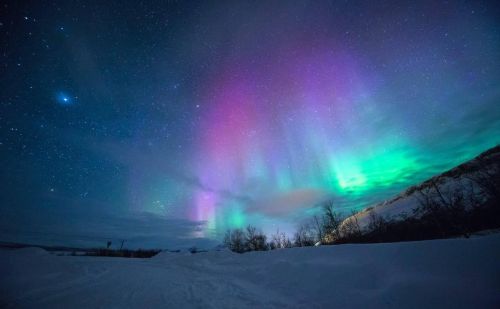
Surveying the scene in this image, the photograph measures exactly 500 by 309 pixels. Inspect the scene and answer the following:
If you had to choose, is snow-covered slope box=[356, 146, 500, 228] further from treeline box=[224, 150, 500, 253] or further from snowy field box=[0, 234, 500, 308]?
snowy field box=[0, 234, 500, 308]

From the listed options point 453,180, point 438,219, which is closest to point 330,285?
point 438,219

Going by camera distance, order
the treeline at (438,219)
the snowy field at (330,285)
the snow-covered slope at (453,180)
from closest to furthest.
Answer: the snowy field at (330,285), the treeline at (438,219), the snow-covered slope at (453,180)

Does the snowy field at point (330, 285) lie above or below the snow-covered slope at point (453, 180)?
below

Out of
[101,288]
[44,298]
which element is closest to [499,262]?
[101,288]

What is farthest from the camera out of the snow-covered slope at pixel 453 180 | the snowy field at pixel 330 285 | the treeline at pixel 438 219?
the snow-covered slope at pixel 453 180

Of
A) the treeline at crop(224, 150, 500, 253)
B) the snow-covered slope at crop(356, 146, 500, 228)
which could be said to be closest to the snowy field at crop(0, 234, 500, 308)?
the treeline at crop(224, 150, 500, 253)

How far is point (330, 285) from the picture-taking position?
6.37 metres

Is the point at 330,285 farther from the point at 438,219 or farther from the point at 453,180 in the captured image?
the point at 453,180

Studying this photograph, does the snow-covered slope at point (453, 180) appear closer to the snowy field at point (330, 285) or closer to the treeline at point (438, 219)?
the treeline at point (438, 219)

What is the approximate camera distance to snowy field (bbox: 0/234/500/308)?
445 cm

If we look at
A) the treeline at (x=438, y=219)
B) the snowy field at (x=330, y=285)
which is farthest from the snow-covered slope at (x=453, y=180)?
the snowy field at (x=330, y=285)

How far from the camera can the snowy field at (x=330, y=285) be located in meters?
4.45

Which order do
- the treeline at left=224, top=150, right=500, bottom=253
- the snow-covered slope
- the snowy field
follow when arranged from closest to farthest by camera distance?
1. the snowy field
2. the treeline at left=224, top=150, right=500, bottom=253
3. the snow-covered slope

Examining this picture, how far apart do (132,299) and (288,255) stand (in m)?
7.48
